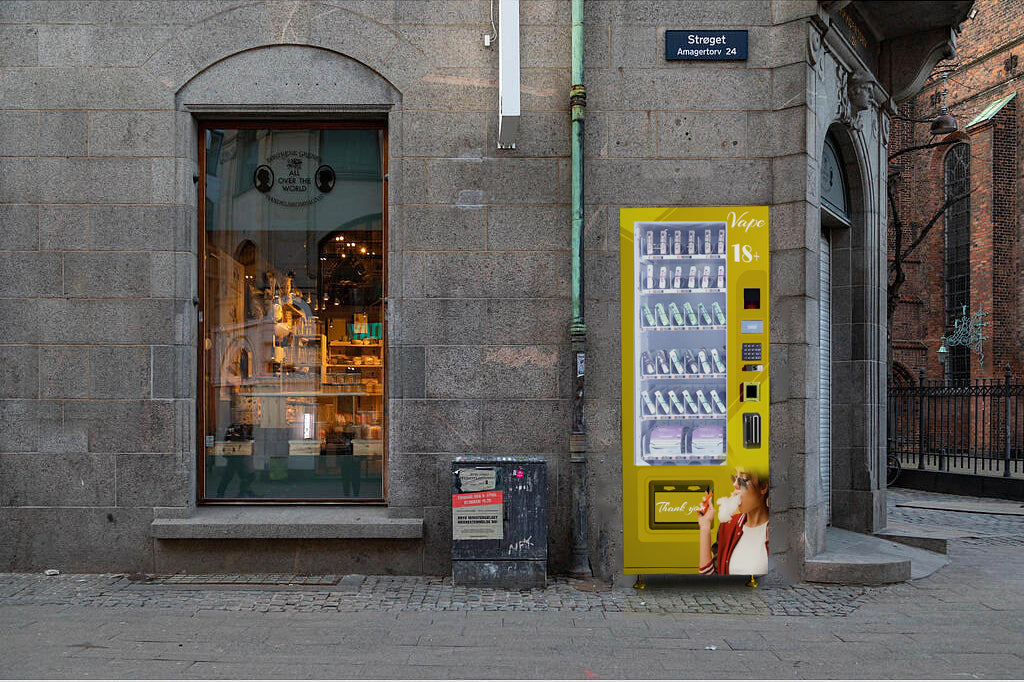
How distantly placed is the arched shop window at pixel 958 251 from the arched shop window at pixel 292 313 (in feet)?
77.7

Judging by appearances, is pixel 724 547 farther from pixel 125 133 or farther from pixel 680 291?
pixel 125 133

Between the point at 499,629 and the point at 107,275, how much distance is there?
503 cm

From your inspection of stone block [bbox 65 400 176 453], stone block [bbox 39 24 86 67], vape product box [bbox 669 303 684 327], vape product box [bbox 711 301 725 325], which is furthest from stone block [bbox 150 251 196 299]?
vape product box [bbox 711 301 725 325]

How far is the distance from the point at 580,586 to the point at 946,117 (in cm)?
1223

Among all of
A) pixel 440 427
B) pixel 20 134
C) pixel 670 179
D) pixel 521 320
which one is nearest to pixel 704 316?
pixel 670 179

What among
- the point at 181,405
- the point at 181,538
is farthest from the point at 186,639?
the point at 181,405

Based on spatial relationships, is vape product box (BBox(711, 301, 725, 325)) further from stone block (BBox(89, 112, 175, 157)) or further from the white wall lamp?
stone block (BBox(89, 112, 175, 157))

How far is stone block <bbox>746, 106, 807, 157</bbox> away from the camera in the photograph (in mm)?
7020

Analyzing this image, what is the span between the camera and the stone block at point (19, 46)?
714 centimetres

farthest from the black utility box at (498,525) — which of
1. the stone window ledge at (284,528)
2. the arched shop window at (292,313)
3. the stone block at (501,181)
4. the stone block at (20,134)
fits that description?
the stone block at (20,134)

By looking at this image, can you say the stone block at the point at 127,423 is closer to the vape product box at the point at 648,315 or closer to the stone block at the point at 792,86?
the vape product box at the point at 648,315

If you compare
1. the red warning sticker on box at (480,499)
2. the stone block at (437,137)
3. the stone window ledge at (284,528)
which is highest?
the stone block at (437,137)

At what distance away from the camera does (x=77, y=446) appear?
23.3 ft

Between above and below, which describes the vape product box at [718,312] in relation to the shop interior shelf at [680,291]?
below
